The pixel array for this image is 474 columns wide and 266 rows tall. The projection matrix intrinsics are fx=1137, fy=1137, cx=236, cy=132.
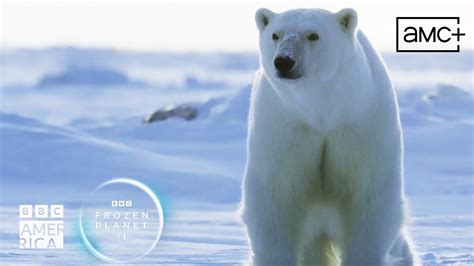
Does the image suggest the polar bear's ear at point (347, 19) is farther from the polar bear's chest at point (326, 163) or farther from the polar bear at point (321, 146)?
the polar bear's chest at point (326, 163)

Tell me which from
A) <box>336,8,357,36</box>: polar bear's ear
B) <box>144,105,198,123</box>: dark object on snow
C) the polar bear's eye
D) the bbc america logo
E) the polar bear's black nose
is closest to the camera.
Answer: the polar bear's black nose

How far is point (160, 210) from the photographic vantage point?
7.64 meters

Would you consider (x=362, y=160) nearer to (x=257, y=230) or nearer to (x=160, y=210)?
(x=257, y=230)

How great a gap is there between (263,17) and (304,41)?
0.30 metres

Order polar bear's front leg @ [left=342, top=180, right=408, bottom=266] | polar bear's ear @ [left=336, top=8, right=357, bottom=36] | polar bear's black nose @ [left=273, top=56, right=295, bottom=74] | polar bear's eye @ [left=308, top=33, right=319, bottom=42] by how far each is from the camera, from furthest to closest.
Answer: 1. polar bear's front leg @ [left=342, top=180, right=408, bottom=266]
2. polar bear's ear @ [left=336, top=8, right=357, bottom=36]
3. polar bear's eye @ [left=308, top=33, right=319, bottom=42]
4. polar bear's black nose @ [left=273, top=56, right=295, bottom=74]

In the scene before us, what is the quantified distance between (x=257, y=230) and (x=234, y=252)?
1.72 metres

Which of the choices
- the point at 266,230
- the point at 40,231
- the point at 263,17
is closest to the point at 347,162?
the point at 266,230

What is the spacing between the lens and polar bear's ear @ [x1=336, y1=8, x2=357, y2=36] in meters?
4.59

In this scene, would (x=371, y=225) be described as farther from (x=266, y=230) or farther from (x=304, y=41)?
(x=304, y=41)

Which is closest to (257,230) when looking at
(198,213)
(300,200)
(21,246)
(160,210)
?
(300,200)

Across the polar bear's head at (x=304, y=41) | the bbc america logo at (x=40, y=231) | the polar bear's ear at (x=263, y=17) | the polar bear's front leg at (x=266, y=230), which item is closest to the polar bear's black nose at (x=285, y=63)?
the polar bear's head at (x=304, y=41)

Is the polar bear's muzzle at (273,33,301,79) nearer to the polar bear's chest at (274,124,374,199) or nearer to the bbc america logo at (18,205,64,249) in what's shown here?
the polar bear's chest at (274,124,374,199)

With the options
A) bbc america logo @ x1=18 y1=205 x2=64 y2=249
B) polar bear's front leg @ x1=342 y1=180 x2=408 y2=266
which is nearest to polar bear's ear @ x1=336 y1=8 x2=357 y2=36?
polar bear's front leg @ x1=342 y1=180 x2=408 y2=266

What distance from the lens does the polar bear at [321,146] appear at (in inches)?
177
